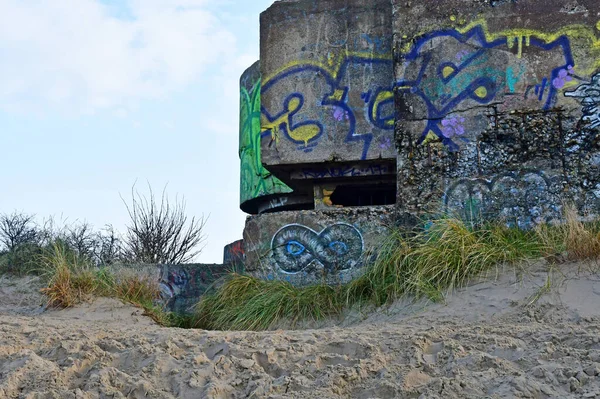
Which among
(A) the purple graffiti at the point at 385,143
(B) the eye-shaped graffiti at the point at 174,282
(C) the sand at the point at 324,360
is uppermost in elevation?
(A) the purple graffiti at the point at 385,143

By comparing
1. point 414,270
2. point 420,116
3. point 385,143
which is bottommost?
point 414,270

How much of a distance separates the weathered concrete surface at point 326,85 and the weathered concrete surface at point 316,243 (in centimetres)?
60

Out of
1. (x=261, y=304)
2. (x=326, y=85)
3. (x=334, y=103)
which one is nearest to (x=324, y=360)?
(x=261, y=304)

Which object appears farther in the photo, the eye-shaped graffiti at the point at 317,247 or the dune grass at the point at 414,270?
the eye-shaped graffiti at the point at 317,247

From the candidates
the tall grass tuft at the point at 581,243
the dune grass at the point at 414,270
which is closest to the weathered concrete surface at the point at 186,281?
the dune grass at the point at 414,270

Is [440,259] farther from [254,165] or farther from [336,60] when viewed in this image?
[254,165]

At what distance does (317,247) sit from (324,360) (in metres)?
2.68

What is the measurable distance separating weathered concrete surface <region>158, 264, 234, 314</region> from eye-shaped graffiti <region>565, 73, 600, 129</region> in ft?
12.6

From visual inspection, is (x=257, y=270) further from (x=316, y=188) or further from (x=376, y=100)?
(x=376, y=100)

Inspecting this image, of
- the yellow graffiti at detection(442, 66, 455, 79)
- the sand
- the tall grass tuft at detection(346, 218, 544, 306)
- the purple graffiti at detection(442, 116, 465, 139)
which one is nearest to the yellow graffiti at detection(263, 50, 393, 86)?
the yellow graffiti at detection(442, 66, 455, 79)

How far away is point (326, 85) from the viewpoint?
6.75 metres

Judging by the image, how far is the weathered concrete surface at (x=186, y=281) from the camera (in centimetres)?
787

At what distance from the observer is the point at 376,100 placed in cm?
662

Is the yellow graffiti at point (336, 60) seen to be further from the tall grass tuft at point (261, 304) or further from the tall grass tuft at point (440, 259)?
the tall grass tuft at point (261, 304)
